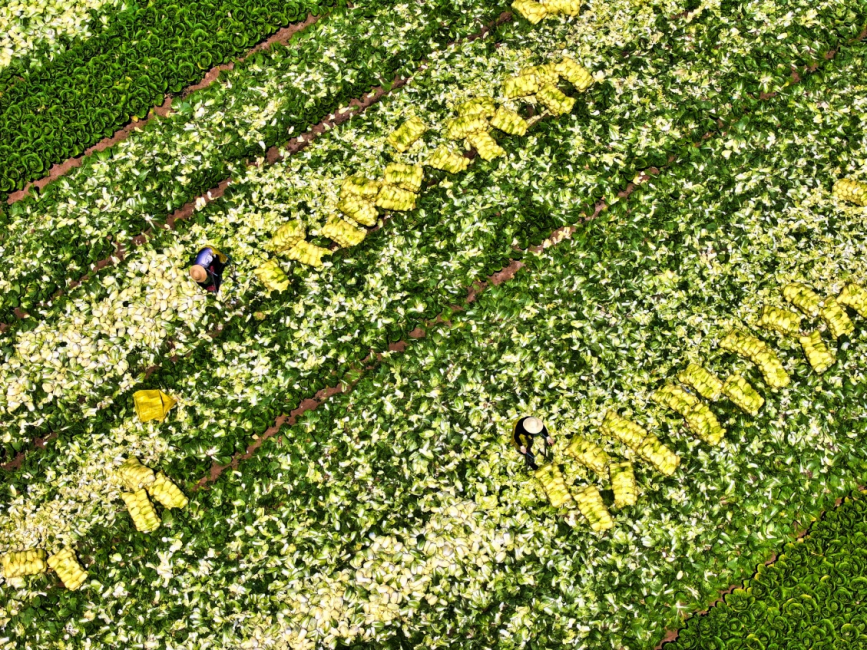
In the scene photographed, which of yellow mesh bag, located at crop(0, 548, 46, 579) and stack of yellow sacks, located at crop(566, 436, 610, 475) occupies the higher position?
yellow mesh bag, located at crop(0, 548, 46, 579)

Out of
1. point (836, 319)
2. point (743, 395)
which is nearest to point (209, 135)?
point (743, 395)

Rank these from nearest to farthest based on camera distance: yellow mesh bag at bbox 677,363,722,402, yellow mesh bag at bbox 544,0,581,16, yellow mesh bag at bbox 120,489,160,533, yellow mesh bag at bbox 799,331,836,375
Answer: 1. yellow mesh bag at bbox 120,489,160,533
2. yellow mesh bag at bbox 677,363,722,402
3. yellow mesh bag at bbox 799,331,836,375
4. yellow mesh bag at bbox 544,0,581,16

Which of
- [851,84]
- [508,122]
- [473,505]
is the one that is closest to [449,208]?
[508,122]

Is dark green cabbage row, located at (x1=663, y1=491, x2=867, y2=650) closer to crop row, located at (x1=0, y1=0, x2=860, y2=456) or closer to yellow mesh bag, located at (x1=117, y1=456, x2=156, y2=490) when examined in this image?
crop row, located at (x1=0, y1=0, x2=860, y2=456)

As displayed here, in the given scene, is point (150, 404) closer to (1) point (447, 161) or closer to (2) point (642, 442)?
(1) point (447, 161)

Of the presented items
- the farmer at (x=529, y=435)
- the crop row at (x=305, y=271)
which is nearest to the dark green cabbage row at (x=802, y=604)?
the farmer at (x=529, y=435)

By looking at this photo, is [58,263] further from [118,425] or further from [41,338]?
[118,425]

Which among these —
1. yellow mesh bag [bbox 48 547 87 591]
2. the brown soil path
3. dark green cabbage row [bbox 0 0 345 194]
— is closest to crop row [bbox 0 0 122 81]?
dark green cabbage row [bbox 0 0 345 194]
